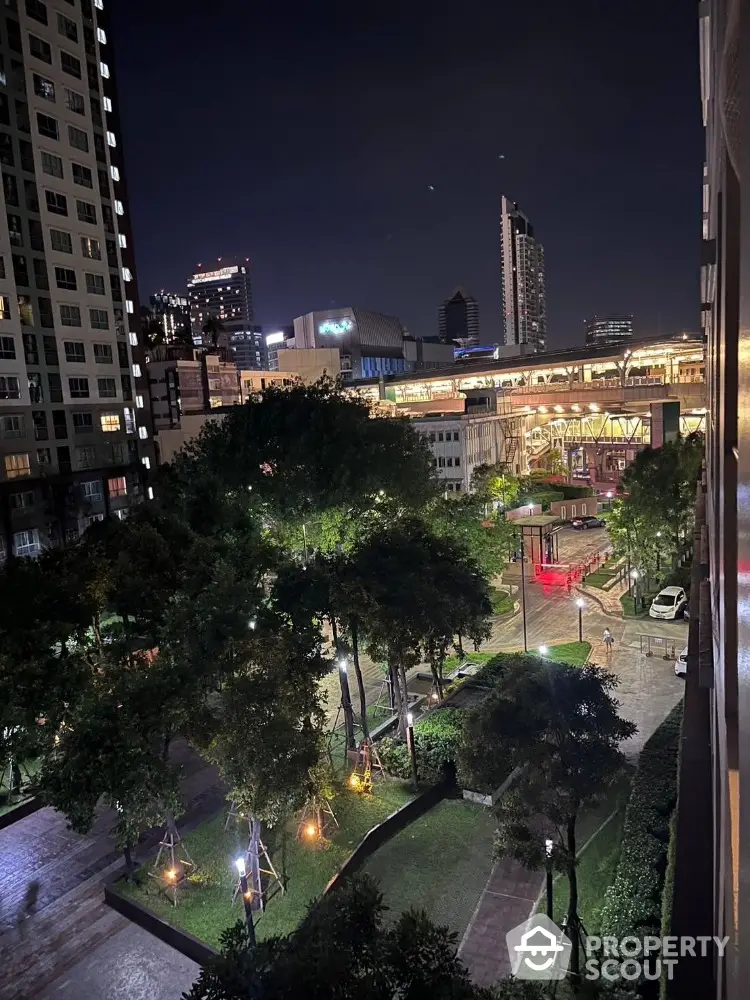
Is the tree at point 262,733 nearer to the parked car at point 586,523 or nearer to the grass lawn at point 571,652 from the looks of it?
the grass lawn at point 571,652

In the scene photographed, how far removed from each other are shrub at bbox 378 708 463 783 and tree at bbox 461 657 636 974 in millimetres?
6491

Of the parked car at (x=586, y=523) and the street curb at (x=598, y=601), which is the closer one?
the street curb at (x=598, y=601)

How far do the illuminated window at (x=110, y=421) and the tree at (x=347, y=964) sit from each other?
36103 mm

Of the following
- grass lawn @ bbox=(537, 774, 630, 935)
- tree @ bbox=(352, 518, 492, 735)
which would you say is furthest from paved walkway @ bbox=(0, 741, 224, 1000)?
grass lawn @ bbox=(537, 774, 630, 935)

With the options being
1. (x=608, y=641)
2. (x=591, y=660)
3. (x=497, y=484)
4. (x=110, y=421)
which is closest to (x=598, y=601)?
(x=608, y=641)

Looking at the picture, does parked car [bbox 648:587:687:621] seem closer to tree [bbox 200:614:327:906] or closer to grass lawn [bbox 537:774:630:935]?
grass lawn [bbox 537:774:630:935]

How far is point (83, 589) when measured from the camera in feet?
65.3

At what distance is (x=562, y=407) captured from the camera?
6241 cm

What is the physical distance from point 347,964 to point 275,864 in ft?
30.7

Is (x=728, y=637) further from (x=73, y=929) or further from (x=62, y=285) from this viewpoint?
(x=62, y=285)

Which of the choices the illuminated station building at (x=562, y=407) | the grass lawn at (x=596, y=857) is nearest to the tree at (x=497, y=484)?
the illuminated station building at (x=562, y=407)

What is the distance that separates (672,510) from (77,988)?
26988mm

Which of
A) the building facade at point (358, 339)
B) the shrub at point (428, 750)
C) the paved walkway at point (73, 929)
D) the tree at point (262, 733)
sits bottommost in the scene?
the paved walkway at point (73, 929)

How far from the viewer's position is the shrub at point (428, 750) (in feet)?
57.0
